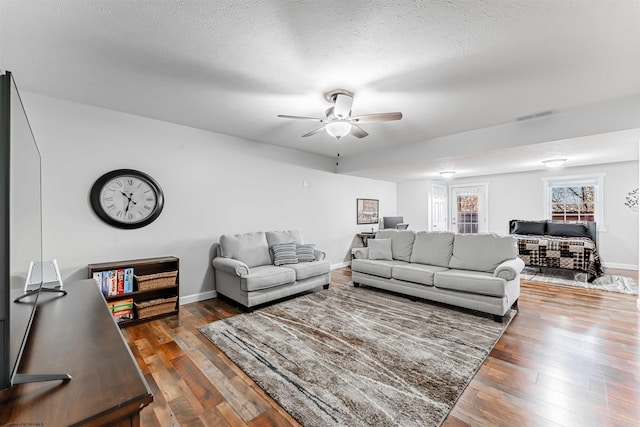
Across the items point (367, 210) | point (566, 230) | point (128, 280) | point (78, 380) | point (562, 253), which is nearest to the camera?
point (78, 380)

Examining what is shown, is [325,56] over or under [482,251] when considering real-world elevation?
over

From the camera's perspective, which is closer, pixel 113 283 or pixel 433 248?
pixel 113 283

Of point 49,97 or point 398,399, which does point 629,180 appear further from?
point 49,97

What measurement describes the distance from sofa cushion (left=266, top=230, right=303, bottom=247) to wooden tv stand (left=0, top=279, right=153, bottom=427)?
10.1ft

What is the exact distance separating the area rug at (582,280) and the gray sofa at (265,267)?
397 cm

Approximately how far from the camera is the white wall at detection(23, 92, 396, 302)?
2.99 m

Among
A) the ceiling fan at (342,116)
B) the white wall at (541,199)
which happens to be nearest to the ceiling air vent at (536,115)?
the ceiling fan at (342,116)

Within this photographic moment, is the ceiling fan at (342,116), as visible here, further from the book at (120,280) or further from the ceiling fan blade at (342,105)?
the book at (120,280)

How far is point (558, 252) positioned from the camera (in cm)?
509

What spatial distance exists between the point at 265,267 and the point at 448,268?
8.69ft

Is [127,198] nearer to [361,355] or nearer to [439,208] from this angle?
[361,355]

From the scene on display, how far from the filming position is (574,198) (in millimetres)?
6320

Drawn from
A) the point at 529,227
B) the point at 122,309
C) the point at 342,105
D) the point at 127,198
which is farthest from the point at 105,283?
the point at 529,227

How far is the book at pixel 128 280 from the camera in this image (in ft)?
10.3
